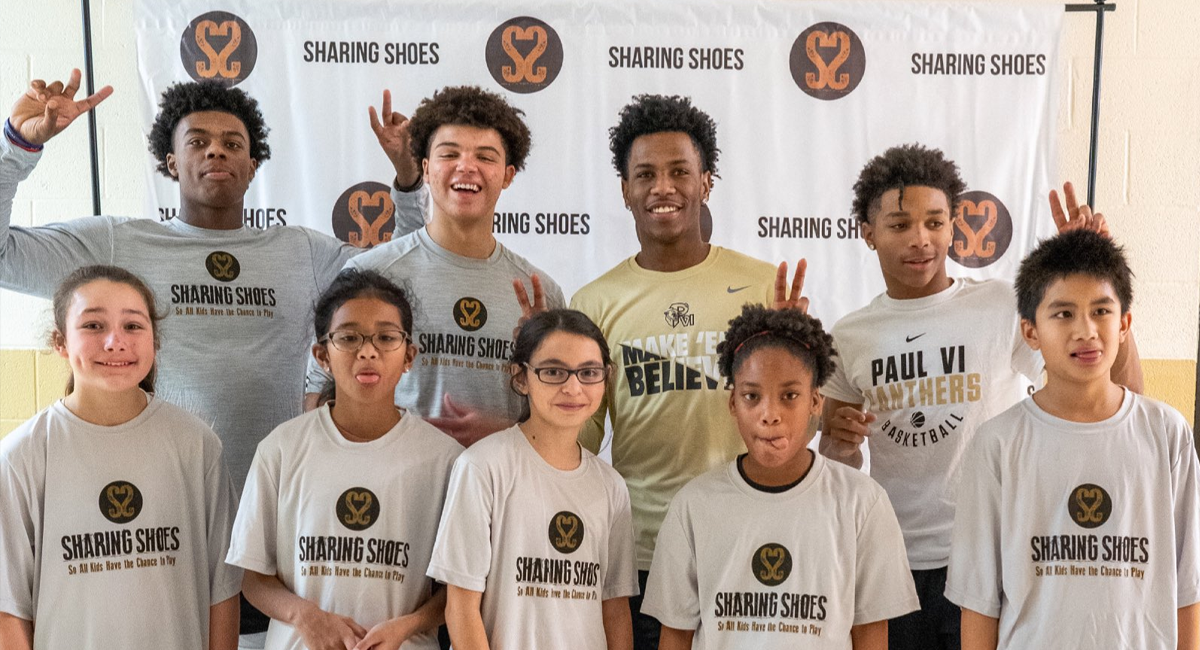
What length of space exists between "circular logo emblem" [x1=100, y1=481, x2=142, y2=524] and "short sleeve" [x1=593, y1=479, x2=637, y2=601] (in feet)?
3.85

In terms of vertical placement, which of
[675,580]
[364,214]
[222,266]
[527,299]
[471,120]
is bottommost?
[675,580]

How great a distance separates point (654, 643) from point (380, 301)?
1193 mm

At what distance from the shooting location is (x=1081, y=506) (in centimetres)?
238

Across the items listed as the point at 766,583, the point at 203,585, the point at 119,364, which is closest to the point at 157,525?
the point at 203,585

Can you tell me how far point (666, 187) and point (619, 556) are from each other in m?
1.11

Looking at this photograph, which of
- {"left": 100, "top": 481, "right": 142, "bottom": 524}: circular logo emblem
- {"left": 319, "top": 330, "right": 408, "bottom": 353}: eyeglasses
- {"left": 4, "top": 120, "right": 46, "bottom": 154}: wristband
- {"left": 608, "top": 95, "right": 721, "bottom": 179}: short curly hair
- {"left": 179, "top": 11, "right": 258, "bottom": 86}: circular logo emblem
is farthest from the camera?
{"left": 179, "top": 11, "right": 258, "bottom": 86}: circular logo emblem

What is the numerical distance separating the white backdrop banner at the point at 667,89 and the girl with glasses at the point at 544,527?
1329mm

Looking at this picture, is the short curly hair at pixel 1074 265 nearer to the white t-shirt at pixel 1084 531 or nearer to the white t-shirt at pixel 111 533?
the white t-shirt at pixel 1084 531

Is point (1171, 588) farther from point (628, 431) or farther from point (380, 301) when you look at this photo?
point (380, 301)

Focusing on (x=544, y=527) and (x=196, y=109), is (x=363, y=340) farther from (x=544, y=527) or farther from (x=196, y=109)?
(x=196, y=109)

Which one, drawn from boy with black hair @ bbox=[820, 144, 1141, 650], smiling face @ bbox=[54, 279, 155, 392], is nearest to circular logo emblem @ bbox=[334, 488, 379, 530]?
smiling face @ bbox=[54, 279, 155, 392]

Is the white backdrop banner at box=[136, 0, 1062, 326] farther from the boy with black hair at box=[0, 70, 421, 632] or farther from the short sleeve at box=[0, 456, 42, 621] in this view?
the short sleeve at box=[0, 456, 42, 621]

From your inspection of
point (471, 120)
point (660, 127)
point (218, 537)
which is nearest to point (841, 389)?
point (660, 127)

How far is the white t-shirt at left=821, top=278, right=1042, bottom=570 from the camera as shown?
2.87 meters
